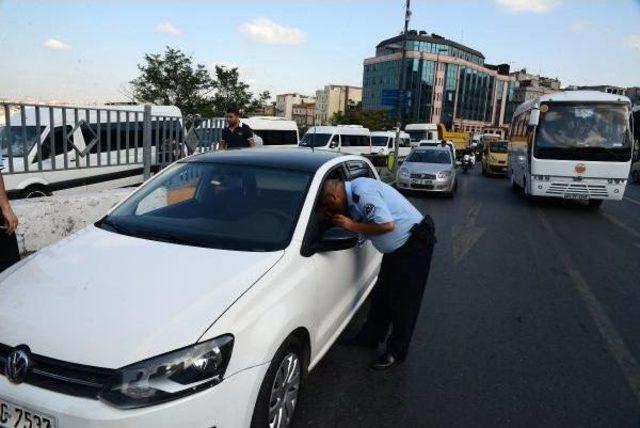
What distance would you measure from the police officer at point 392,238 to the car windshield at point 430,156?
1170 cm

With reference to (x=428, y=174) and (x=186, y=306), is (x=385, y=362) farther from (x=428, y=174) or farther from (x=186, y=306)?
(x=428, y=174)

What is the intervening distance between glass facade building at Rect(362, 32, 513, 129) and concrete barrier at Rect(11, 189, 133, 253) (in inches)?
3282

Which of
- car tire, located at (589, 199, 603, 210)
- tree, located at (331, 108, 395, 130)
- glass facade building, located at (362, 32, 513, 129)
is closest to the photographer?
car tire, located at (589, 199, 603, 210)

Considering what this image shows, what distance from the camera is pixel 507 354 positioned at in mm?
A: 3998

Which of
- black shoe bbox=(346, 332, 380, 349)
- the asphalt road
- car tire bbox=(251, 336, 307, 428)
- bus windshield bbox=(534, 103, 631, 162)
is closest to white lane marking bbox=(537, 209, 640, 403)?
the asphalt road

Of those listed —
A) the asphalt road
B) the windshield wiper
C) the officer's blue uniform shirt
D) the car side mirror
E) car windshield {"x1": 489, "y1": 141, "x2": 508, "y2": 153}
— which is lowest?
the asphalt road

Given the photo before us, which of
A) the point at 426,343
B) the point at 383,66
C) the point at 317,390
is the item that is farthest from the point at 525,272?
the point at 383,66

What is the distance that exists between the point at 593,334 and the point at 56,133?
6.26 m

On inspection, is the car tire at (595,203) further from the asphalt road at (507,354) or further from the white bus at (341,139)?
the white bus at (341,139)

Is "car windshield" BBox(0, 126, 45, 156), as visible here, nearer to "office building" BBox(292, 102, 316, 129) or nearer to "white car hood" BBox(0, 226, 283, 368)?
"white car hood" BBox(0, 226, 283, 368)

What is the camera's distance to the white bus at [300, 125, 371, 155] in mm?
22578

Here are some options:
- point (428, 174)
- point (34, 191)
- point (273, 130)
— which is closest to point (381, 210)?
point (34, 191)

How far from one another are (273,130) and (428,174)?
8.79m

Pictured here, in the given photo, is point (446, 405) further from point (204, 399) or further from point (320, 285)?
point (204, 399)
